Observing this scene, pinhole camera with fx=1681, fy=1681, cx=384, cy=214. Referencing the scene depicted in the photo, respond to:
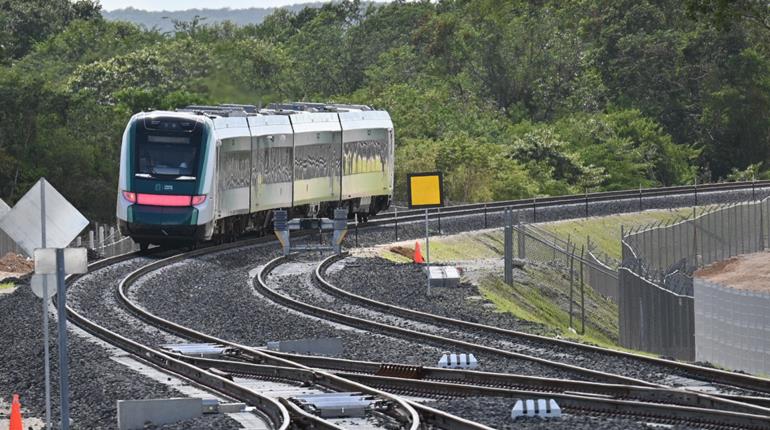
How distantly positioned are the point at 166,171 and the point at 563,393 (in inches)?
789

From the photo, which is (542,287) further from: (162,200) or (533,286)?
(162,200)

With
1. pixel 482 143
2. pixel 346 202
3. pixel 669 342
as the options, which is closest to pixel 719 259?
pixel 346 202

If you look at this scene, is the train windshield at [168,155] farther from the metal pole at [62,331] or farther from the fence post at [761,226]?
the fence post at [761,226]

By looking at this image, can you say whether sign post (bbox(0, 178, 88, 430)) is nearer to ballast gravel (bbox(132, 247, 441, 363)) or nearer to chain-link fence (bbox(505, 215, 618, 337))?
ballast gravel (bbox(132, 247, 441, 363))

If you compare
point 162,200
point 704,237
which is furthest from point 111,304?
point 704,237

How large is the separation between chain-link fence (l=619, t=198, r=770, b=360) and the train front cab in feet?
30.9

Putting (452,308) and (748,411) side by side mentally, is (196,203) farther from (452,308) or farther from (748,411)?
(748,411)

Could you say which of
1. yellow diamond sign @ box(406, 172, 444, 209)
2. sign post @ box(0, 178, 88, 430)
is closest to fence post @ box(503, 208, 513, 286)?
yellow diamond sign @ box(406, 172, 444, 209)

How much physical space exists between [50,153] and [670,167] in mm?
37153

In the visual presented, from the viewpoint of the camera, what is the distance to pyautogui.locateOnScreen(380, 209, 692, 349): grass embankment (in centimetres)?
3512

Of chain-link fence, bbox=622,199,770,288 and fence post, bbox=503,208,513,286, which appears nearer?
fence post, bbox=503,208,513,286

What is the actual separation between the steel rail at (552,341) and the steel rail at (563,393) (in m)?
1.83

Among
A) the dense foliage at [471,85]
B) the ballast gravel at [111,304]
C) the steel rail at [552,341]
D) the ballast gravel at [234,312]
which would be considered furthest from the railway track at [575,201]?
the steel rail at [552,341]

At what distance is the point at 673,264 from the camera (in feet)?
157
